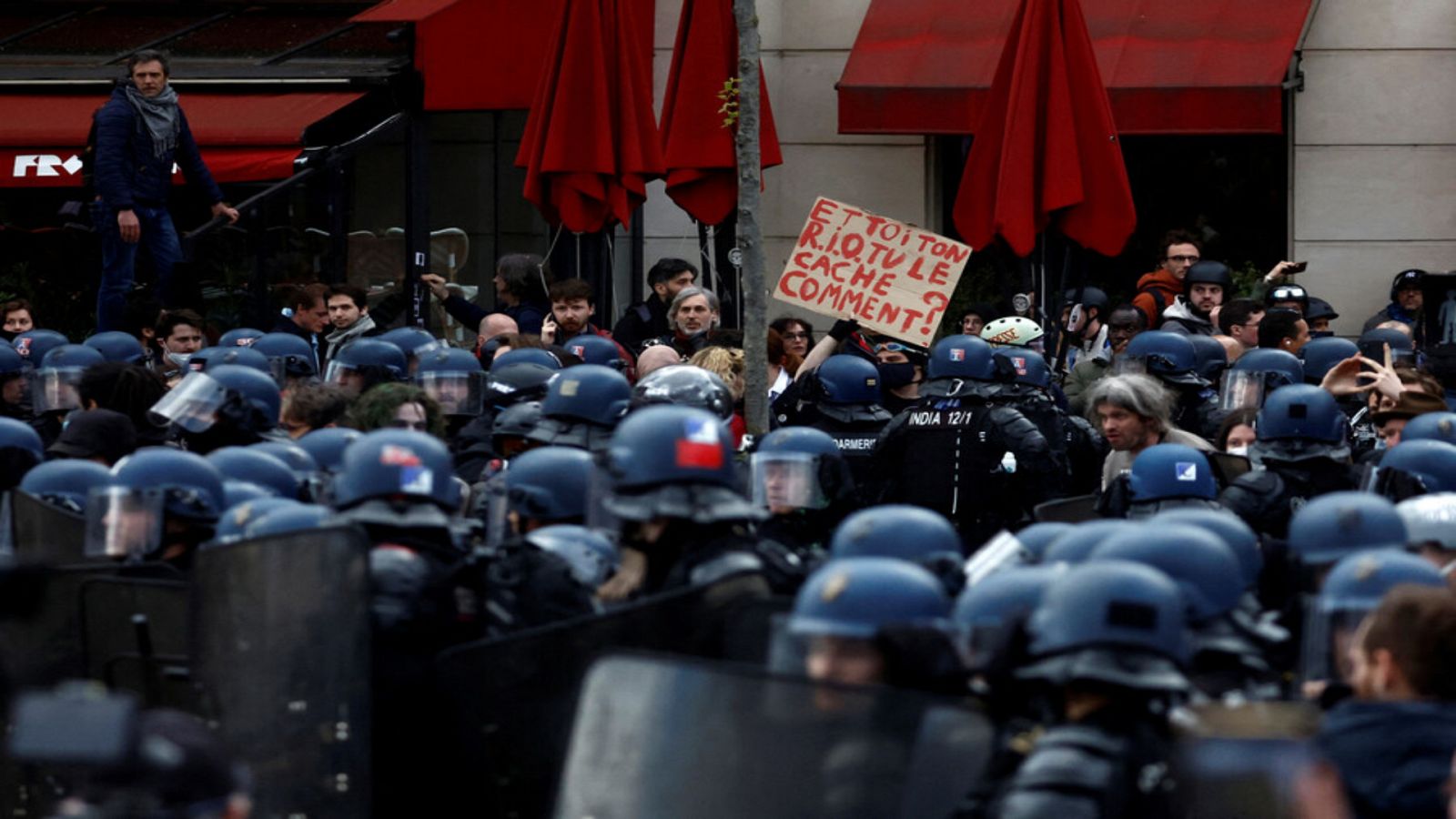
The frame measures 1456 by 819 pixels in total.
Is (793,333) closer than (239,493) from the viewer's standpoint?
No

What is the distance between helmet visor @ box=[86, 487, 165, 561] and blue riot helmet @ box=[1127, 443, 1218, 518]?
3022 millimetres

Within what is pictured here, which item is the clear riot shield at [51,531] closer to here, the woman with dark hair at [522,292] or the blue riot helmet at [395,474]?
the blue riot helmet at [395,474]

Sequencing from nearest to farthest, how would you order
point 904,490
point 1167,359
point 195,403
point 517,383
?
1. point 195,403
2. point 517,383
3. point 904,490
4. point 1167,359

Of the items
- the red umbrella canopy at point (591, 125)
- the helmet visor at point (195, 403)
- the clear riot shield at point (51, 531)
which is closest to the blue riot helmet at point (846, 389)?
the helmet visor at point (195, 403)

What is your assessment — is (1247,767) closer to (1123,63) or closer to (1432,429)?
(1432,429)

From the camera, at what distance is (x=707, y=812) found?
15.6 feet

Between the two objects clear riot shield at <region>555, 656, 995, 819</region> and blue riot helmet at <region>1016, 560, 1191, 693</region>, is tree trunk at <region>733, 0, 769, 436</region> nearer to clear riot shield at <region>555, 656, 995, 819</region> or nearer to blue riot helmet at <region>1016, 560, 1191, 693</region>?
clear riot shield at <region>555, 656, 995, 819</region>

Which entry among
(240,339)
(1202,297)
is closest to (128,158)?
(240,339)

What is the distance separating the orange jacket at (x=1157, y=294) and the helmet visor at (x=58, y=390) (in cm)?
510

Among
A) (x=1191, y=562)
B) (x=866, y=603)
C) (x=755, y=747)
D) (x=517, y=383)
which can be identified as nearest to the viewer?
(x=755, y=747)

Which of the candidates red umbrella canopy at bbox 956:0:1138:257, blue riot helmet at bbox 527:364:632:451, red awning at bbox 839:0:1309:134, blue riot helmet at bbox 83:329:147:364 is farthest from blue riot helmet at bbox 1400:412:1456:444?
red awning at bbox 839:0:1309:134

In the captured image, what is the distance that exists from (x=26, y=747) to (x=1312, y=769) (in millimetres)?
2040

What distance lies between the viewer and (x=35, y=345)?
475 inches

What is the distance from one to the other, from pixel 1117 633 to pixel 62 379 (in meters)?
7.31
